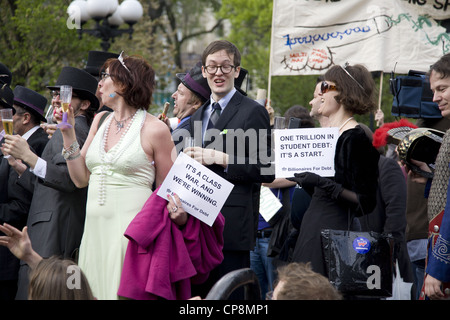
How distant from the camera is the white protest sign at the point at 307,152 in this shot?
4.53 m

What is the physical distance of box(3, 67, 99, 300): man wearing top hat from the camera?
4.95 m

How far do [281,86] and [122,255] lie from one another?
1789 cm

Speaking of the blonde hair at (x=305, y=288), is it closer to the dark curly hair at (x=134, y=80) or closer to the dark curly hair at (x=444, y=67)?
the dark curly hair at (x=444, y=67)

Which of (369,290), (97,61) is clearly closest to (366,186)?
(369,290)

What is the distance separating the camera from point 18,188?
5613 millimetres

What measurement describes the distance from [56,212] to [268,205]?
2.22 m

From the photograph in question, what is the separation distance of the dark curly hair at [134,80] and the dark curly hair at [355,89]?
4.19ft

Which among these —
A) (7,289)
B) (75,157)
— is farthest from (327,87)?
(7,289)

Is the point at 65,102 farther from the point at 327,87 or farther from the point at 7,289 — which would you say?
the point at 7,289

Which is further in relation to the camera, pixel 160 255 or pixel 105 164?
pixel 105 164

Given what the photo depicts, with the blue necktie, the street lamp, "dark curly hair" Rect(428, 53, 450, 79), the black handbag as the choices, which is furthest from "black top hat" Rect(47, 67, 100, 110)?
the street lamp

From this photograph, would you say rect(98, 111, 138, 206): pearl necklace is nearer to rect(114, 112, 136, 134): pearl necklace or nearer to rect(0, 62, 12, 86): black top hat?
rect(114, 112, 136, 134): pearl necklace

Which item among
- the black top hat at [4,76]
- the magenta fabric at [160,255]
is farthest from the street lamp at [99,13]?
the magenta fabric at [160,255]

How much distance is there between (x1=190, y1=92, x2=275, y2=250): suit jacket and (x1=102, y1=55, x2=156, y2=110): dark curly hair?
0.51 meters
